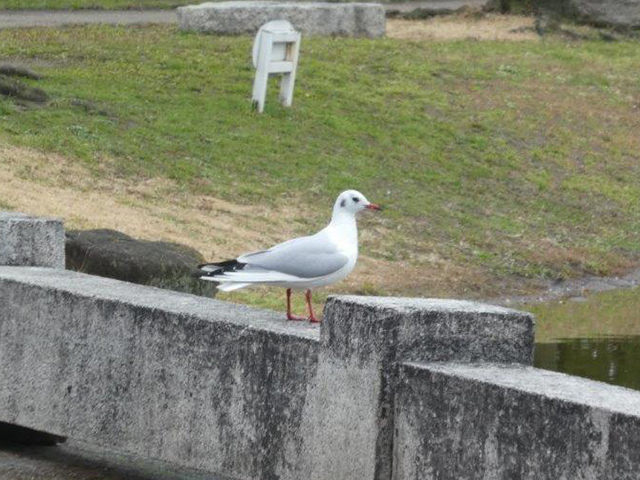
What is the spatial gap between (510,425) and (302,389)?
3.49ft

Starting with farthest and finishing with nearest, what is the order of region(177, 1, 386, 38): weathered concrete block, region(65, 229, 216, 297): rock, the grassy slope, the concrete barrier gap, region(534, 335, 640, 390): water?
1. region(177, 1, 386, 38): weathered concrete block
2. the grassy slope
3. region(534, 335, 640, 390): water
4. region(65, 229, 216, 297): rock
5. the concrete barrier gap

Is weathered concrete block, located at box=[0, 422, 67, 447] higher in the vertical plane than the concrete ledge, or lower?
lower

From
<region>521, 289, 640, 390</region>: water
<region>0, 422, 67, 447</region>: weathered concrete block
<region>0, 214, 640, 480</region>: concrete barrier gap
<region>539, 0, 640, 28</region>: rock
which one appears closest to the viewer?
<region>0, 214, 640, 480</region>: concrete barrier gap

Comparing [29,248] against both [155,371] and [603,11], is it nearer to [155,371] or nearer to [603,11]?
[155,371]

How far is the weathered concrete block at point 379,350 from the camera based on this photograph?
625 cm

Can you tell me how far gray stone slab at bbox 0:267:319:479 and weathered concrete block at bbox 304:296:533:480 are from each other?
177 millimetres

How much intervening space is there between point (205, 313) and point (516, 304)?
8527mm

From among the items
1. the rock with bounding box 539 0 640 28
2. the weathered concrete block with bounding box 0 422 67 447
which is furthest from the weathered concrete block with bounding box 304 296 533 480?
the rock with bounding box 539 0 640 28

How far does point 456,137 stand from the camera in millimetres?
20688

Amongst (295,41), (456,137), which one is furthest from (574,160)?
(295,41)

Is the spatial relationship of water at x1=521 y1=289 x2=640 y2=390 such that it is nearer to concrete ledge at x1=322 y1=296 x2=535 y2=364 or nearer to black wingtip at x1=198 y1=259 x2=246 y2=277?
black wingtip at x1=198 y1=259 x2=246 y2=277

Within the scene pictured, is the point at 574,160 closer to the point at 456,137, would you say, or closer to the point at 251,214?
the point at 456,137

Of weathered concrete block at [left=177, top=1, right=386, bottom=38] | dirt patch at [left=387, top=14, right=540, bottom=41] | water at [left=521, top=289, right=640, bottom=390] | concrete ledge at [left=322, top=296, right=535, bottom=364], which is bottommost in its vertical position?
water at [left=521, top=289, right=640, bottom=390]

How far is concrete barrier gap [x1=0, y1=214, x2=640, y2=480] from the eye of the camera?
579cm
